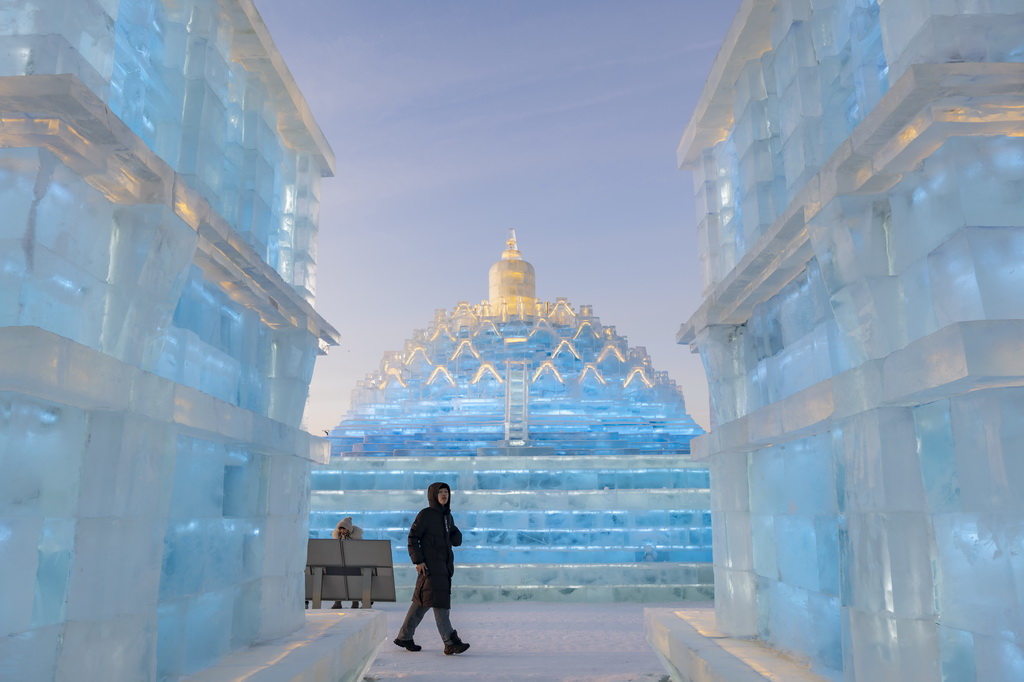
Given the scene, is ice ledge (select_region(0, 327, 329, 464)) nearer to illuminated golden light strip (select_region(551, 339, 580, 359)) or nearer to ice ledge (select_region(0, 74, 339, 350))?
ice ledge (select_region(0, 74, 339, 350))

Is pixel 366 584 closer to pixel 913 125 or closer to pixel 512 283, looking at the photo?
pixel 913 125

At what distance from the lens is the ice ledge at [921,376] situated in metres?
3.00

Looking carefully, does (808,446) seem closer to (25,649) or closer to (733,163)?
(733,163)

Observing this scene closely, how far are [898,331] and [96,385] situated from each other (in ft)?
12.4

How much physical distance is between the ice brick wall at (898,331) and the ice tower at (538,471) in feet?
25.9

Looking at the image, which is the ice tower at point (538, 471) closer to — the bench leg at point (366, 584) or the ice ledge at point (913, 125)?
the bench leg at point (366, 584)

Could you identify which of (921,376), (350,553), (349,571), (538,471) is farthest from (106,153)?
(538,471)

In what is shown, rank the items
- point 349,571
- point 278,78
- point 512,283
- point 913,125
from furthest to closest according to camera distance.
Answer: point 512,283 < point 349,571 < point 278,78 < point 913,125

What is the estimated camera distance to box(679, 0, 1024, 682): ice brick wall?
10.4 ft

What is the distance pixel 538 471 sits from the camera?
14.1m

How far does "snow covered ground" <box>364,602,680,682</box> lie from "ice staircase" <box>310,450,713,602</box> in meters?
1.17

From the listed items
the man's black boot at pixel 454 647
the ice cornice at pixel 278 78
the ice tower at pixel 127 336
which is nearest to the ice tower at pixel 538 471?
the man's black boot at pixel 454 647

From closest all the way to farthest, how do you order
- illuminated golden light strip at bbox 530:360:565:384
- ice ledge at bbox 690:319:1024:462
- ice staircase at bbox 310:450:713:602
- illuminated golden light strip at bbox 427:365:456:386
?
ice ledge at bbox 690:319:1024:462
ice staircase at bbox 310:450:713:602
illuminated golden light strip at bbox 530:360:565:384
illuminated golden light strip at bbox 427:365:456:386

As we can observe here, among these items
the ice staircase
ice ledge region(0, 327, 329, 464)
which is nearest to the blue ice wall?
the ice staircase
